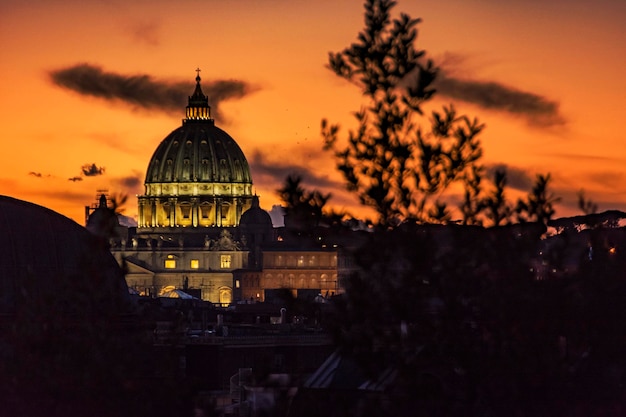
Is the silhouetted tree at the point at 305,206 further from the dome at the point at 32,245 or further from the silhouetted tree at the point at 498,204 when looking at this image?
the dome at the point at 32,245

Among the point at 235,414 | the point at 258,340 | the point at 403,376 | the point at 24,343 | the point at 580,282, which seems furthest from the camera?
the point at 258,340

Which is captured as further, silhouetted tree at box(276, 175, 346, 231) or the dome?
the dome

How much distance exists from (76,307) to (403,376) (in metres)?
12.2

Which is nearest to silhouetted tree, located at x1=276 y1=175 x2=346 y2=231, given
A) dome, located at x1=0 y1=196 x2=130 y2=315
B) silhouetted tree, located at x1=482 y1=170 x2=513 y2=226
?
silhouetted tree, located at x1=482 y1=170 x2=513 y2=226

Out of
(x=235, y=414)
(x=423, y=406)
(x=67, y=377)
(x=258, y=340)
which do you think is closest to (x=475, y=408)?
(x=423, y=406)

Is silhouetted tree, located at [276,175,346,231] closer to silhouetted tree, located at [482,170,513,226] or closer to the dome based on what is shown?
silhouetted tree, located at [482,170,513,226]

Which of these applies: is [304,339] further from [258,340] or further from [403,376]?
[403,376]

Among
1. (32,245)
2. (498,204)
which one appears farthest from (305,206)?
(32,245)

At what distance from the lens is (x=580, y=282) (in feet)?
149

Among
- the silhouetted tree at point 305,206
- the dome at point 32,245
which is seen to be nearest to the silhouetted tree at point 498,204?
the silhouetted tree at point 305,206

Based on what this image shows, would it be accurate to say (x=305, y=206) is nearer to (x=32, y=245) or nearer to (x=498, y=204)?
(x=498, y=204)

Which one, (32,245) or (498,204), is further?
(32,245)

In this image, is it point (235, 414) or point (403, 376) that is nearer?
point (403, 376)

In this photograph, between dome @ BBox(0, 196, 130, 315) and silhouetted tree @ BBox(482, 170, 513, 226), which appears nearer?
silhouetted tree @ BBox(482, 170, 513, 226)
